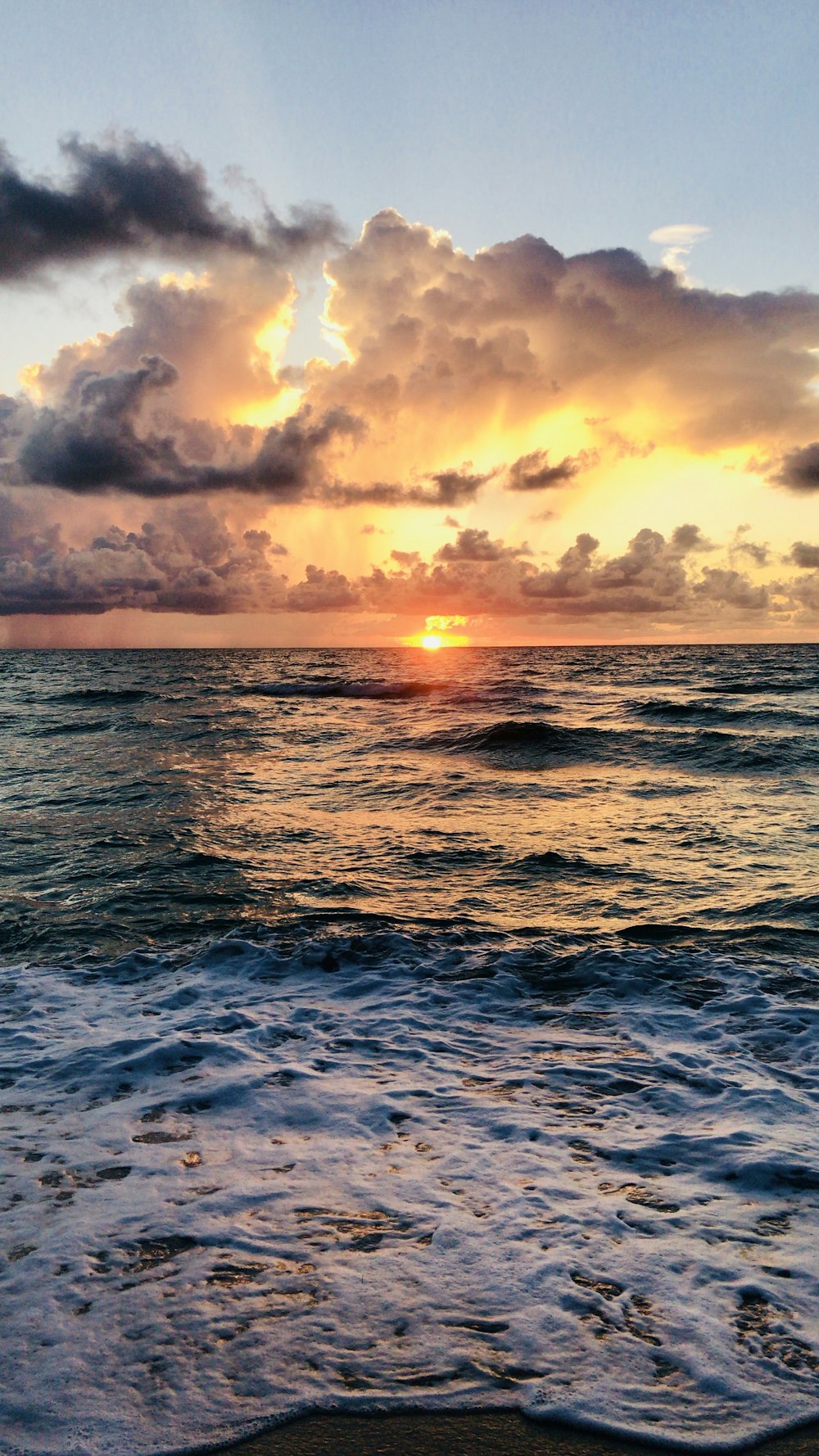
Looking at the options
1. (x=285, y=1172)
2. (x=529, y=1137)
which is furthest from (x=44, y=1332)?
(x=529, y=1137)

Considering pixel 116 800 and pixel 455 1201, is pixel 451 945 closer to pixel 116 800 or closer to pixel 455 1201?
pixel 455 1201

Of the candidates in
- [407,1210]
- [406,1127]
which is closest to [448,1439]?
[407,1210]

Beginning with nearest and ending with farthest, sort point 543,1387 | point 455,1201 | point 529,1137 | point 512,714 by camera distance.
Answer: point 543,1387 < point 455,1201 < point 529,1137 < point 512,714

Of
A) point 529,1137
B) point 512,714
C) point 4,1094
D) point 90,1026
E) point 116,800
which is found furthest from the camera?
point 512,714

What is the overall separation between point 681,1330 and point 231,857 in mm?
8514

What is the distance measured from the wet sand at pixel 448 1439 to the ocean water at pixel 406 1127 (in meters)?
0.05

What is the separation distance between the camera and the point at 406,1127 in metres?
4.43

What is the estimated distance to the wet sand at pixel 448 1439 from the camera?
8.07 feet

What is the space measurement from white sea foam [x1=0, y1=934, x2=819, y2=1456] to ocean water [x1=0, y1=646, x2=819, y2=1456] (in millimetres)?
16

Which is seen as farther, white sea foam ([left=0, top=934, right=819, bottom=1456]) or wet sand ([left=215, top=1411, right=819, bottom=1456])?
white sea foam ([left=0, top=934, right=819, bottom=1456])

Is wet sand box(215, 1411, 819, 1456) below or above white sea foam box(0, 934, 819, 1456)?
above

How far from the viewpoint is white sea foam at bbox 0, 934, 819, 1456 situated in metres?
2.71

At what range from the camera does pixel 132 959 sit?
23.9 feet

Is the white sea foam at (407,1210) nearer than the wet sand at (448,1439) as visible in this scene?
No
